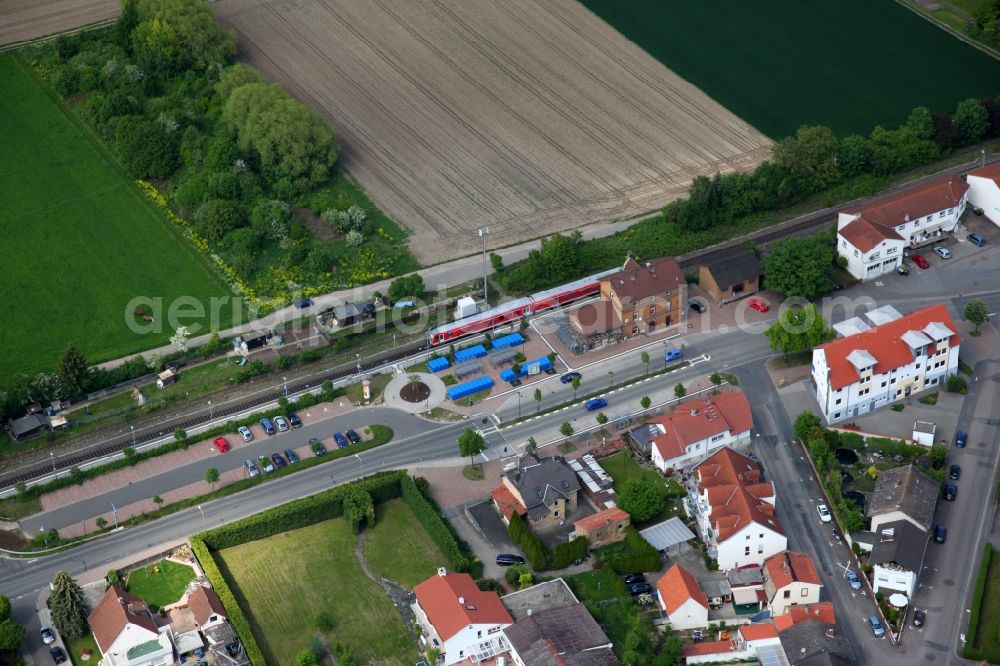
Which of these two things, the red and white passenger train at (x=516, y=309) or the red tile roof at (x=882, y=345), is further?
the red and white passenger train at (x=516, y=309)

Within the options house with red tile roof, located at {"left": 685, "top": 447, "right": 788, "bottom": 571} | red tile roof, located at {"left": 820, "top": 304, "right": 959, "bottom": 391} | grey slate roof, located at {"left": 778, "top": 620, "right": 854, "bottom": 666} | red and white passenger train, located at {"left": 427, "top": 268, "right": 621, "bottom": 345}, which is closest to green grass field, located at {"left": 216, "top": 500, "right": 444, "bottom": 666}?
house with red tile roof, located at {"left": 685, "top": 447, "right": 788, "bottom": 571}

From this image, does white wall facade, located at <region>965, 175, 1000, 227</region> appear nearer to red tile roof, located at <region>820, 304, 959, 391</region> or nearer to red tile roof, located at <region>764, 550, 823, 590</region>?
red tile roof, located at <region>820, 304, 959, 391</region>

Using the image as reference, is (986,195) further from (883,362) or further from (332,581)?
(332,581)

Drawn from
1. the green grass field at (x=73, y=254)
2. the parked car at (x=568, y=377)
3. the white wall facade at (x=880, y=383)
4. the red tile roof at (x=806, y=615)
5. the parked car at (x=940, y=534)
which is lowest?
the parked car at (x=940, y=534)

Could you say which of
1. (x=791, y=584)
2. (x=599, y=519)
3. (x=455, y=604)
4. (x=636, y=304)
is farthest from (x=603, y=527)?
(x=636, y=304)

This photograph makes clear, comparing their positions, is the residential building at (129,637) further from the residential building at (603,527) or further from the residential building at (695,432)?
the residential building at (695,432)

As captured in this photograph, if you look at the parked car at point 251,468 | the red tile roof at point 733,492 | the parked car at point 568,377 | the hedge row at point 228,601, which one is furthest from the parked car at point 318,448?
the red tile roof at point 733,492
